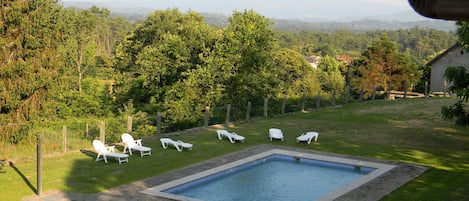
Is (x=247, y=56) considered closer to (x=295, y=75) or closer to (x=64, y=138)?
(x=64, y=138)

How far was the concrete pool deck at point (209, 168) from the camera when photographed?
1023 cm

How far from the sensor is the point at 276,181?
13.1 meters

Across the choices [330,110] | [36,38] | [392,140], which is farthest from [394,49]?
[36,38]

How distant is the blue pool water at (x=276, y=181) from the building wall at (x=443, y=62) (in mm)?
27939

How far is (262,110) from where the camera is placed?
2328 cm

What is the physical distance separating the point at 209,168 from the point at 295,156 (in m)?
3.20

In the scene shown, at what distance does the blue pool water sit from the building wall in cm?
2794

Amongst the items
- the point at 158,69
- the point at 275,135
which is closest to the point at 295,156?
the point at 275,135

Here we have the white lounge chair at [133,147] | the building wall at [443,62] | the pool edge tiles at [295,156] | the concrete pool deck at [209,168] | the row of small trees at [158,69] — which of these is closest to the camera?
the concrete pool deck at [209,168]

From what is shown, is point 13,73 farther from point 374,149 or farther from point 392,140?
point 392,140

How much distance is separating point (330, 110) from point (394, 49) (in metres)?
9.52

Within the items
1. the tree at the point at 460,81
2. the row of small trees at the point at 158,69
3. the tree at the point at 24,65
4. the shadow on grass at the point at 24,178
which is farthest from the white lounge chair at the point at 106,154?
the tree at the point at 460,81

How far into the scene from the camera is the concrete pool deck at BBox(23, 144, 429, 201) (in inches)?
403

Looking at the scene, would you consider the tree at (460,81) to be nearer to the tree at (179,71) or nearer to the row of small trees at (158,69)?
the row of small trees at (158,69)
